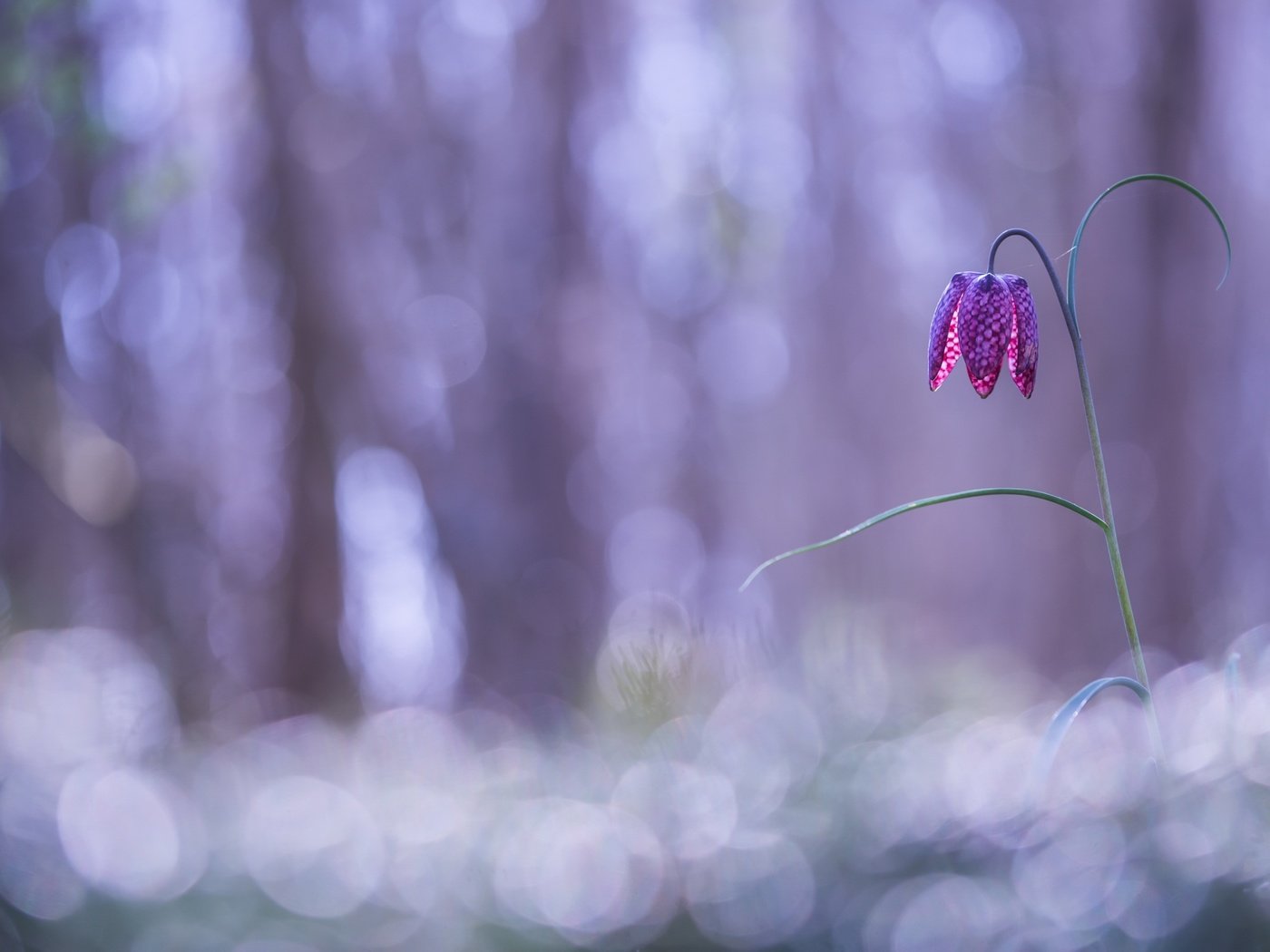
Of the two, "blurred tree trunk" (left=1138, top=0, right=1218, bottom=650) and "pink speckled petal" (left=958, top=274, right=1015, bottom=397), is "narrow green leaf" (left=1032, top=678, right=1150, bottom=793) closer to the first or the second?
"pink speckled petal" (left=958, top=274, right=1015, bottom=397)

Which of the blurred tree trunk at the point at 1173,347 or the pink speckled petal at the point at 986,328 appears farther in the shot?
the blurred tree trunk at the point at 1173,347

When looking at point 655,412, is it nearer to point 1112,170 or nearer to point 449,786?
point 1112,170

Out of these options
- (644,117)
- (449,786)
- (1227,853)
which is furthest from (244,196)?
(1227,853)

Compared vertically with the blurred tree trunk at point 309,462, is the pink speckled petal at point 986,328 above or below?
below

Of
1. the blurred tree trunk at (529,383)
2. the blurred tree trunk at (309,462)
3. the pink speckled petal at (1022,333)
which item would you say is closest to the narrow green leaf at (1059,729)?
the pink speckled petal at (1022,333)

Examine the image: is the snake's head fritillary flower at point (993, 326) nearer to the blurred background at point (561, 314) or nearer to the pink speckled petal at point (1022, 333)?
the pink speckled petal at point (1022, 333)

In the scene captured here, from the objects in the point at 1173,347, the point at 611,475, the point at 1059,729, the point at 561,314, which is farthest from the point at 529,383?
the point at 1059,729

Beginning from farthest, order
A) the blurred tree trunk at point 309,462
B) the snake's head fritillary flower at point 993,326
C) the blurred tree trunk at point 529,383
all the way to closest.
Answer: the blurred tree trunk at point 529,383
the blurred tree trunk at point 309,462
the snake's head fritillary flower at point 993,326

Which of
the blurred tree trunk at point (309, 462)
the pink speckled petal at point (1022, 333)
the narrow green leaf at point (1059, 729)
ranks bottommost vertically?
the narrow green leaf at point (1059, 729)
